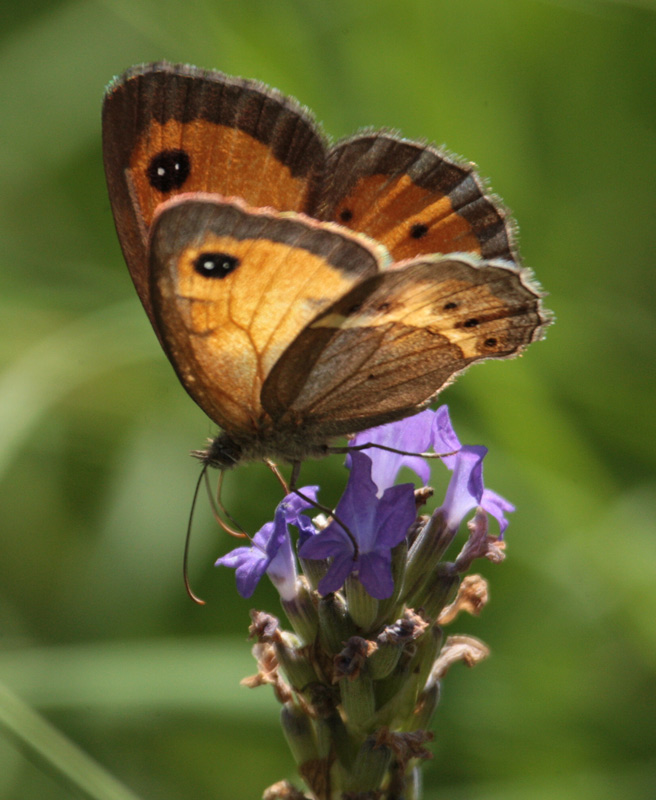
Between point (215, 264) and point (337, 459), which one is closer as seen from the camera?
point (215, 264)

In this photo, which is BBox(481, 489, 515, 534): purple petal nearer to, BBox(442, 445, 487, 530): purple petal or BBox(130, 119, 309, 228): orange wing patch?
BBox(442, 445, 487, 530): purple petal

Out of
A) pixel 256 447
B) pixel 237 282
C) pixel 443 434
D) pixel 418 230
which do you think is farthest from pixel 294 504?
pixel 418 230

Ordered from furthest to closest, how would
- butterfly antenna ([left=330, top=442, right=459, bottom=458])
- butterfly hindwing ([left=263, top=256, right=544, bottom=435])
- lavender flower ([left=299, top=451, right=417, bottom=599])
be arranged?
1. butterfly antenna ([left=330, top=442, right=459, bottom=458])
2. butterfly hindwing ([left=263, top=256, right=544, bottom=435])
3. lavender flower ([left=299, top=451, right=417, bottom=599])

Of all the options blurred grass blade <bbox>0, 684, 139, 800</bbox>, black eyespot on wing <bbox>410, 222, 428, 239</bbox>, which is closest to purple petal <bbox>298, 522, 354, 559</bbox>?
black eyespot on wing <bbox>410, 222, 428, 239</bbox>

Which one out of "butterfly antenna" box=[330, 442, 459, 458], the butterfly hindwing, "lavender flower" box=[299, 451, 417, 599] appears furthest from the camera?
"butterfly antenna" box=[330, 442, 459, 458]

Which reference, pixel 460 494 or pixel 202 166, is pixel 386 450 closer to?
pixel 460 494

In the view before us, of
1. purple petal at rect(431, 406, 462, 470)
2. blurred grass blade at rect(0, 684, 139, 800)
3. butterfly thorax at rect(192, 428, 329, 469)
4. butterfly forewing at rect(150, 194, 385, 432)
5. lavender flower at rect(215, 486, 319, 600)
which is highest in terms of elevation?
butterfly forewing at rect(150, 194, 385, 432)

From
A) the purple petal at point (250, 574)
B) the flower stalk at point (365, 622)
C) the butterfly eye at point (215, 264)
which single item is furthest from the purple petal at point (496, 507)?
the butterfly eye at point (215, 264)
